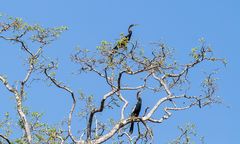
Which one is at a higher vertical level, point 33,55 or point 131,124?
point 33,55

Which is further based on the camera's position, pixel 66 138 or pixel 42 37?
pixel 42 37

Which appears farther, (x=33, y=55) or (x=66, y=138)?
(x=33, y=55)

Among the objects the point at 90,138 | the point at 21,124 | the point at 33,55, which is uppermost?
the point at 33,55

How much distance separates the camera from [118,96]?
21.1m

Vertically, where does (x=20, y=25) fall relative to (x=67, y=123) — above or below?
above

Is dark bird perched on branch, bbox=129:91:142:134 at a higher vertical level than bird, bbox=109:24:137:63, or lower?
lower

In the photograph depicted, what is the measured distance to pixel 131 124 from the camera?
824 inches

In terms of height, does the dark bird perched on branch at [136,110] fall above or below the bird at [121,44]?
below

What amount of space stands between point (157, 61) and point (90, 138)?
2.71m

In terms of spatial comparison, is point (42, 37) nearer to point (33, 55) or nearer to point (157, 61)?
point (33, 55)

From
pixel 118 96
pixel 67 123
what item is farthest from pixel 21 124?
pixel 118 96

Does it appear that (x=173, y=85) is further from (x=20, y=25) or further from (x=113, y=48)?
(x=20, y=25)

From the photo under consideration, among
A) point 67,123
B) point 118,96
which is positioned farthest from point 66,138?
point 118,96

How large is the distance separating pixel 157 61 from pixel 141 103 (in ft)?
3.93
